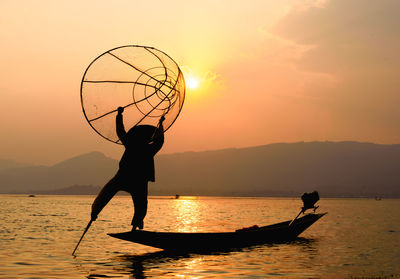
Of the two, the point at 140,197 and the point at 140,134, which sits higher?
the point at 140,134

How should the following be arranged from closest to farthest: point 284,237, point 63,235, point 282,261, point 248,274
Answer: point 248,274, point 282,261, point 284,237, point 63,235

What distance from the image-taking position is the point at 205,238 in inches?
835

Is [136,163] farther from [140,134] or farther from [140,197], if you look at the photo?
[140,197]

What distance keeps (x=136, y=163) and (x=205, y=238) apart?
679cm

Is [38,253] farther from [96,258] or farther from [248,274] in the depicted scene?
[248,274]

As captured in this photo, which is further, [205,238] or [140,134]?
[205,238]

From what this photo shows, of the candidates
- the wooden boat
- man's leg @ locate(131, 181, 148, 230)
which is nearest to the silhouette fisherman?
man's leg @ locate(131, 181, 148, 230)

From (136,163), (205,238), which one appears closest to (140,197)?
(136,163)

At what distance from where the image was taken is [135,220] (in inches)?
666

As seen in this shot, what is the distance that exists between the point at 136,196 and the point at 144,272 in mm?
2613

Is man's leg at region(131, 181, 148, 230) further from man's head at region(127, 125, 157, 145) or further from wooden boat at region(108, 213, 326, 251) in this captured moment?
wooden boat at region(108, 213, 326, 251)

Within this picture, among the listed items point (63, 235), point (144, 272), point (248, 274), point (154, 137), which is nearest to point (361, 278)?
point (248, 274)

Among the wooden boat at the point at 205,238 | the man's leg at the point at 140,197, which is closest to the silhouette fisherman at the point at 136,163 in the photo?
the man's leg at the point at 140,197

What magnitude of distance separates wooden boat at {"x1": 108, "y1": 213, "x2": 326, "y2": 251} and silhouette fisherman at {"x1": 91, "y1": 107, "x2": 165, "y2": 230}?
2.34 meters
